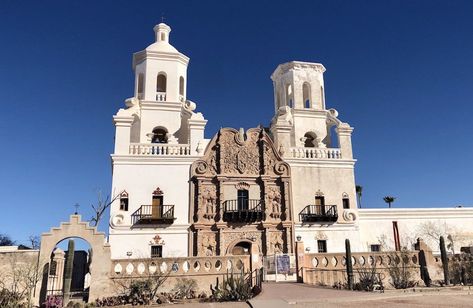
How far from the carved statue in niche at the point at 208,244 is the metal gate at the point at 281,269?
3992mm

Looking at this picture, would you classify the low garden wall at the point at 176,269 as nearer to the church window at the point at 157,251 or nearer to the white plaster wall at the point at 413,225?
the church window at the point at 157,251

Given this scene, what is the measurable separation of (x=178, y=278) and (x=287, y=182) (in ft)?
39.7

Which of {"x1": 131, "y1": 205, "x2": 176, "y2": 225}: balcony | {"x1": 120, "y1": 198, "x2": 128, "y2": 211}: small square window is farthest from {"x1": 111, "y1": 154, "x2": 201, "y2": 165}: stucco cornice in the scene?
{"x1": 131, "y1": 205, "x2": 176, "y2": 225}: balcony

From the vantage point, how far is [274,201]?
93.1 ft

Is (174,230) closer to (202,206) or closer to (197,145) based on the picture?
(202,206)

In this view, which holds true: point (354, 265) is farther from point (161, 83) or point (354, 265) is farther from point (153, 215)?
point (161, 83)

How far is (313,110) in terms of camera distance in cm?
3266

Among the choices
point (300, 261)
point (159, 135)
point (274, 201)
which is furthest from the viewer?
point (159, 135)

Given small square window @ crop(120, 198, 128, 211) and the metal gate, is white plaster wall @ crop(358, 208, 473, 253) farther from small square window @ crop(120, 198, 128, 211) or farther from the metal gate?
small square window @ crop(120, 198, 128, 211)

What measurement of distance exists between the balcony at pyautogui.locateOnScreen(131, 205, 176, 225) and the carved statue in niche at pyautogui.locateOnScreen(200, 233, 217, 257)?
A: 2.46 metres

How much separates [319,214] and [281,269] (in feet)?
20.8

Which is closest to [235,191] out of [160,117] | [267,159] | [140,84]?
[267,159]

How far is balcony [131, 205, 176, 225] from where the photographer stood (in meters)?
25.8

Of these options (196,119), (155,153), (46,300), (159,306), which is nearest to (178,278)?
(159,306)
